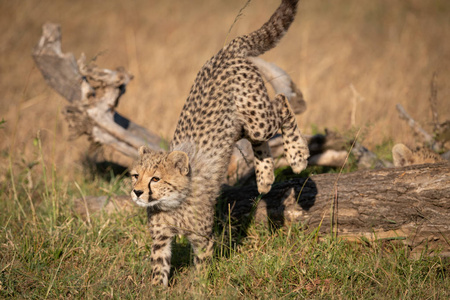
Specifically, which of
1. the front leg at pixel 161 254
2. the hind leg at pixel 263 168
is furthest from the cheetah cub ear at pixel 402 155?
the front leg at pixel 161 254

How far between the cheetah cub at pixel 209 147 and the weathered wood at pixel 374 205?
0.77 feet

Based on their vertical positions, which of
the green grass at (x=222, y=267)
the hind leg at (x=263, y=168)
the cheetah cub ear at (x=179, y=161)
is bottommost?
the green grass at (x=222, y=267)

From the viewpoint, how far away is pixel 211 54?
10930 mm

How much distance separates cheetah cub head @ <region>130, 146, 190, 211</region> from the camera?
3430 millimetres

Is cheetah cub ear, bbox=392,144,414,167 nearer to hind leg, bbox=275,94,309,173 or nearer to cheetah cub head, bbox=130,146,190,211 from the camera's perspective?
hind leg, bbox=275,94,309,173

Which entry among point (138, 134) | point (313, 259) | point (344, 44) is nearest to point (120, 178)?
point (138, 134)

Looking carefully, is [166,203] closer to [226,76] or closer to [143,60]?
[226,76]

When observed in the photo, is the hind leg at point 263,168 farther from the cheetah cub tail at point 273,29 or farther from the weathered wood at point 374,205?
the cheetah cub tail at point 273,29

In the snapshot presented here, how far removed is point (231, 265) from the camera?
3719 millimetres

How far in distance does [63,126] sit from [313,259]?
5.73m

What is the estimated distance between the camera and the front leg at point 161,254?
11.9 feet

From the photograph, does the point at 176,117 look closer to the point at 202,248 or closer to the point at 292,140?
the point at 292,140

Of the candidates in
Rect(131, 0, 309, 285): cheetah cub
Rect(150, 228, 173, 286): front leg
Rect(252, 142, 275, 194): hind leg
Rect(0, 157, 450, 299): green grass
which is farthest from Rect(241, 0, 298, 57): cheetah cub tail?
Rect(150, 228, 173, 286): front leg

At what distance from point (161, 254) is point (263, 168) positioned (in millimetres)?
1213
